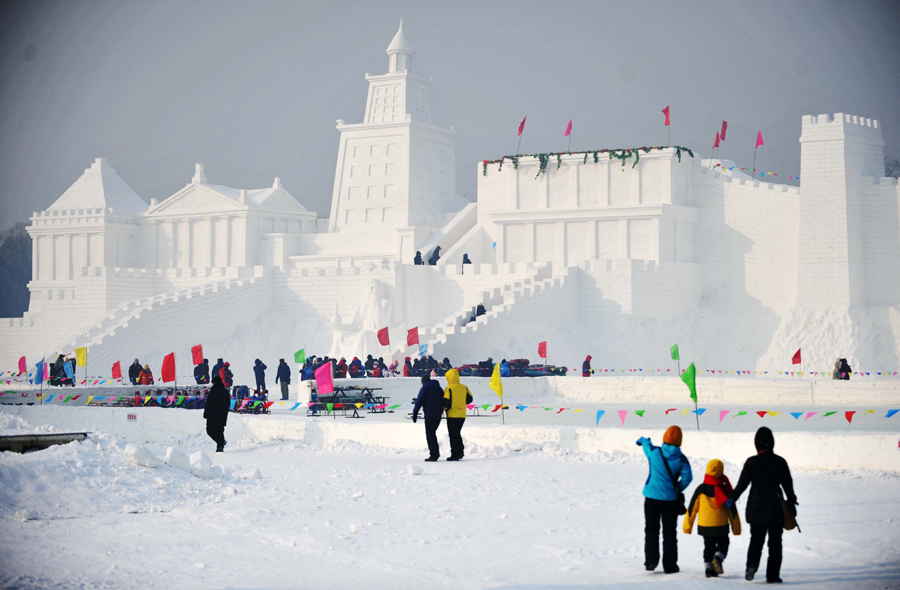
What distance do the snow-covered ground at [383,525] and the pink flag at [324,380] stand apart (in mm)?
5924

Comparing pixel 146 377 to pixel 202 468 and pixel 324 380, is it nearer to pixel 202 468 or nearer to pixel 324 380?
pixel 324 380

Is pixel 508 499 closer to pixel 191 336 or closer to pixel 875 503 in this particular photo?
pixel 875 503

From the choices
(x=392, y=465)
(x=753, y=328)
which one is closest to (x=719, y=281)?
(x=753, y=328)

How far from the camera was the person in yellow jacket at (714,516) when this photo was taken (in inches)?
325

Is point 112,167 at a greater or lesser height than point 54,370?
greater

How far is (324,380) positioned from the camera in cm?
2136

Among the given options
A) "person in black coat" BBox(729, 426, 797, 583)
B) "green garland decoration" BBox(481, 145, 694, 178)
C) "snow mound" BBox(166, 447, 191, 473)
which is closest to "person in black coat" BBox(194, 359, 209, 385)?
"snow mound" BBox(166, 447, 191, 473)

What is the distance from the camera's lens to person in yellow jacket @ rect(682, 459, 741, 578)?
8.27 m

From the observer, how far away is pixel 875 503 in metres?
10.9

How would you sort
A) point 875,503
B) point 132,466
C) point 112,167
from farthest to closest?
point 112,167
point 132,466
point 875,503

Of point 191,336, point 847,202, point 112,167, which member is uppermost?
point 112,167

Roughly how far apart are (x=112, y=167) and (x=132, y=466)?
4332cm

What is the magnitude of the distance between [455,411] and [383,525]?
429 cm

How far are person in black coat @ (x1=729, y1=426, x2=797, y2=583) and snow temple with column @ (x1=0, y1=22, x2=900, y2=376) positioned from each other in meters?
24.1
